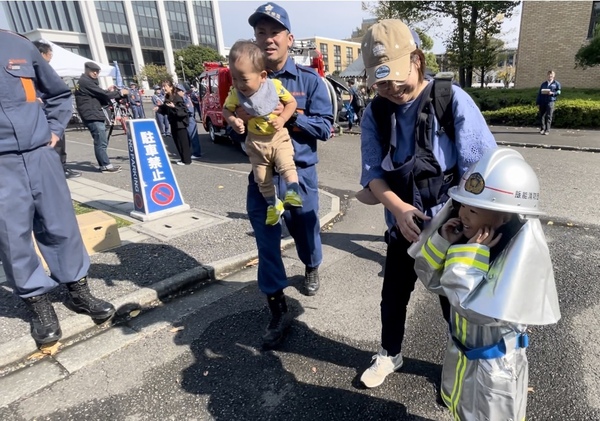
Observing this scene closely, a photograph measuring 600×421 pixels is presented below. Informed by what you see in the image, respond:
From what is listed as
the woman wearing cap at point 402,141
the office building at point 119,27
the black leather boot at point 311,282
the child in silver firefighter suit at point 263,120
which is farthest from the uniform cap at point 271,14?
the office building at point 119,27

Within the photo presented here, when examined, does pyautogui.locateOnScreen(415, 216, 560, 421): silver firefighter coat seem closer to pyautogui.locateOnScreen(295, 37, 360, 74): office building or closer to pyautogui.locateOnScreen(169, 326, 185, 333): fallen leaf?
pyautogui.locateOnScreen(169, 326, 185, 333): fallen leaf

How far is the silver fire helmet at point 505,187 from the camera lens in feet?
4.29

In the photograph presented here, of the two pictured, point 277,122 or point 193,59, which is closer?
point 277,122

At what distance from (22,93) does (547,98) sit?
527 inches

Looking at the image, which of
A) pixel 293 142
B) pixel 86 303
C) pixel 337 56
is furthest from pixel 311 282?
pixel 337 56

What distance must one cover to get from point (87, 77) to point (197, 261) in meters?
6.02

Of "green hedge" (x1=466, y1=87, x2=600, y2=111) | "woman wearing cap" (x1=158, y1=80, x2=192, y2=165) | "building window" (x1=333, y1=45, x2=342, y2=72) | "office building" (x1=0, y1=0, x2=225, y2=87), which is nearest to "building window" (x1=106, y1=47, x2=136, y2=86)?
"office building" (x1=0, y1=0, x2=225, y2=87)

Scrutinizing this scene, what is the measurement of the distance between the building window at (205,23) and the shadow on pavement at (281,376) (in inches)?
2914

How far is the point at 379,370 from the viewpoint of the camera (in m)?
2.31

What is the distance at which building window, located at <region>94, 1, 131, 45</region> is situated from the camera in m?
54.5

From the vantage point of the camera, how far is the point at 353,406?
2.19 metres

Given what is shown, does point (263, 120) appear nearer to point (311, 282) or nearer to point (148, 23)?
point (311, 282)

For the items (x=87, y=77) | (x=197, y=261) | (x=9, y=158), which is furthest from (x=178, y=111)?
(x=9, y=158)

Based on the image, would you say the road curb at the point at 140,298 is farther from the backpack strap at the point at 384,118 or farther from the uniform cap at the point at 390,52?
the uniform cap at the point at 390,52
